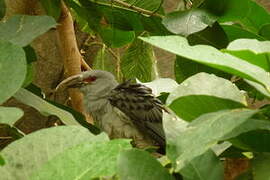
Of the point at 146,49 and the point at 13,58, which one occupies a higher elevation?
the point at 13,58

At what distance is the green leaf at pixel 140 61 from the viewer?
1.85m

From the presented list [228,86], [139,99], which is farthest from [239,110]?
[139,99]

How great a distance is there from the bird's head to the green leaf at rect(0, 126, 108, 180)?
3.80ft

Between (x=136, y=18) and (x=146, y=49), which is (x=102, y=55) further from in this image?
(x=136, y=18)

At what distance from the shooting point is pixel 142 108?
1628mm

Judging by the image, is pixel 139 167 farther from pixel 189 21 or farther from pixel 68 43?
pixel 68 43

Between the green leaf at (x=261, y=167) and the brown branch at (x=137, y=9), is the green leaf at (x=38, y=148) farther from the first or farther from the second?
the brown branch at (x=137, y=9)

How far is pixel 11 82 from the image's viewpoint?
714 millimetres

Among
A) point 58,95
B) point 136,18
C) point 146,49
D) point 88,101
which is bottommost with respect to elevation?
point 58,95

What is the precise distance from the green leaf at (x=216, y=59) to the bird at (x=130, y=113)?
3.04 feet

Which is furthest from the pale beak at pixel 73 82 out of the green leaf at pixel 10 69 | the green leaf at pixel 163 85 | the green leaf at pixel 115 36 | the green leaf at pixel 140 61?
the green leaf at pixel 10 69

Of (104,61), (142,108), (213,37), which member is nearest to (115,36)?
(142,108)

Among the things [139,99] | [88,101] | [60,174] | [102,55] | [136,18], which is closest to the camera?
[60,174]

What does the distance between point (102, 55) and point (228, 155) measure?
4.39 feet
